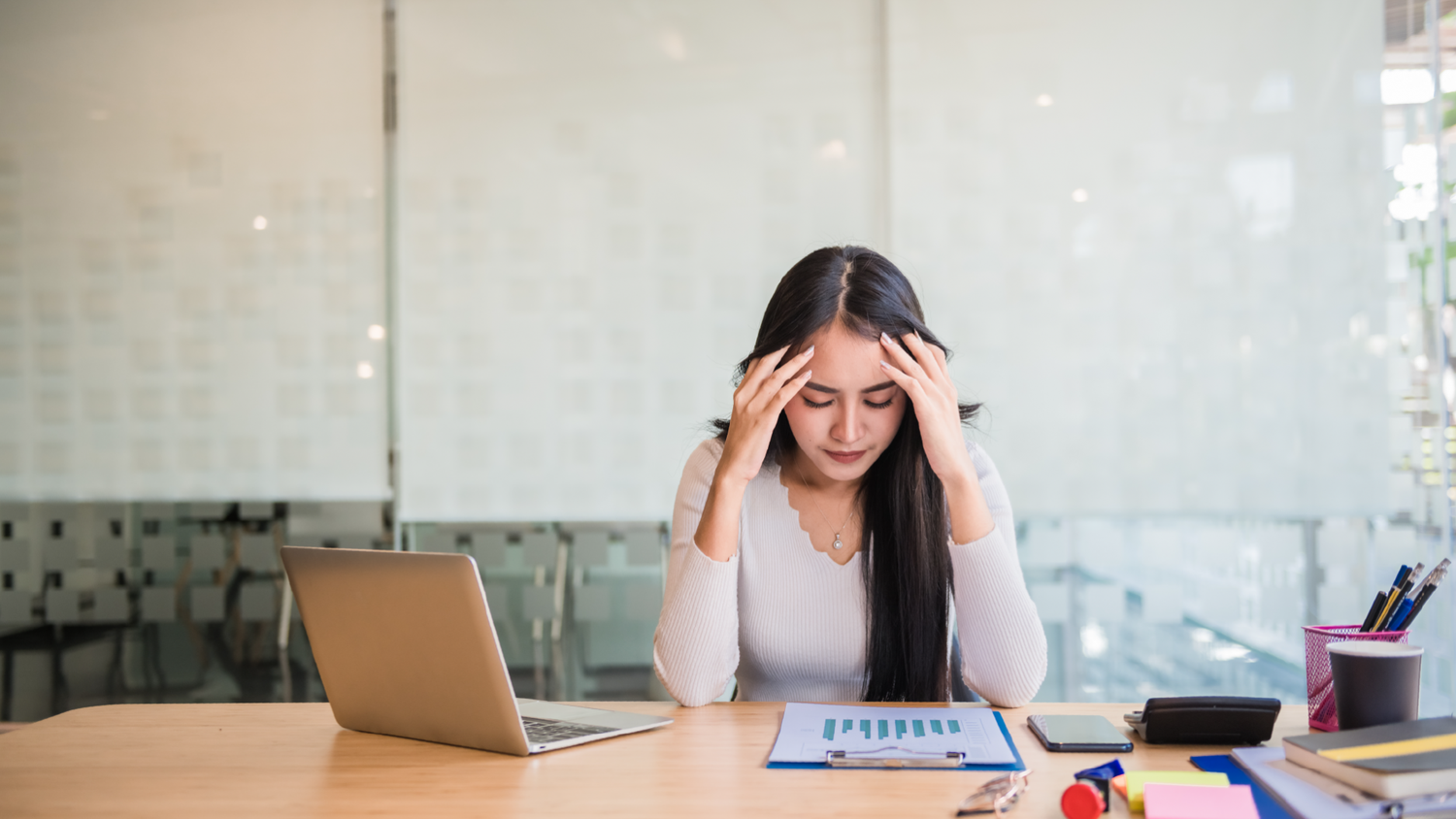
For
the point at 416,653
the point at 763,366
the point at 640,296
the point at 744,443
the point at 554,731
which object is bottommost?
the point at 554,731

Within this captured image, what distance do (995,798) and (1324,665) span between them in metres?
0.52

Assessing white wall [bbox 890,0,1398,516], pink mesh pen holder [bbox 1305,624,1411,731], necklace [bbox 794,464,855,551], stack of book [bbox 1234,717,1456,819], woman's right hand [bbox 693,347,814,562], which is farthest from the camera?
white wall [bbox 890,0,1398,516]

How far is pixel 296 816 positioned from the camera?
87 cm

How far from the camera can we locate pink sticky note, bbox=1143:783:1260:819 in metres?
0.80

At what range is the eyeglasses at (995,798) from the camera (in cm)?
84

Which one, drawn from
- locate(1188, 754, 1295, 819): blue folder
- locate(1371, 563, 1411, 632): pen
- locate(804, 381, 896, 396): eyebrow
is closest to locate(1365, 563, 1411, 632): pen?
locate(1371, 563, 1411, 632): pen

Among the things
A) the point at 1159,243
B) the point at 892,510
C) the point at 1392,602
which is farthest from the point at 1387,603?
the point at 1159,243

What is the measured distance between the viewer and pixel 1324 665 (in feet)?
3.60

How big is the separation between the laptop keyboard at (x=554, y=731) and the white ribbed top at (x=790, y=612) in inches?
8.1

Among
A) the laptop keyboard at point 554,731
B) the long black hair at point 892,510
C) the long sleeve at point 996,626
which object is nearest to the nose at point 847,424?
the long black hair at point 892,510

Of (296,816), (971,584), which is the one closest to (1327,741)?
(971,584)

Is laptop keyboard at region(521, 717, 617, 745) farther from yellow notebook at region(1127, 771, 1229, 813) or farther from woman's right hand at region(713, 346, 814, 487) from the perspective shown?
yellow notebook at region(1127, 771, 1229, 813)

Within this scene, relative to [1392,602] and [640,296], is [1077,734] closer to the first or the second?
[1392,602]

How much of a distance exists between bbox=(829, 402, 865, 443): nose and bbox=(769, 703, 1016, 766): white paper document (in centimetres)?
41
